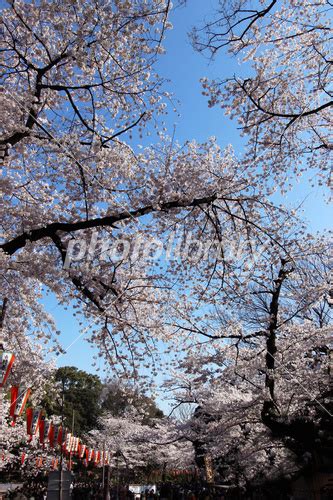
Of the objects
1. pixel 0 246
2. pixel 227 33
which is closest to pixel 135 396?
pixel 0 246

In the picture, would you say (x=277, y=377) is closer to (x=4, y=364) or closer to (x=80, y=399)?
(x=4, y=364)

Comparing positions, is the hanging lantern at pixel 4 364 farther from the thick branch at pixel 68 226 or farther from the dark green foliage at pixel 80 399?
the dark green foliage at pixel 80 399

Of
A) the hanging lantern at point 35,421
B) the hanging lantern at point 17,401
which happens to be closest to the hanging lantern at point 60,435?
the hanging lantern at point 35,421

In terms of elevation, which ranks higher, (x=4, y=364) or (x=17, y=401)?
(x=4, y=364)

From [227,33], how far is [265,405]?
23.3 ft

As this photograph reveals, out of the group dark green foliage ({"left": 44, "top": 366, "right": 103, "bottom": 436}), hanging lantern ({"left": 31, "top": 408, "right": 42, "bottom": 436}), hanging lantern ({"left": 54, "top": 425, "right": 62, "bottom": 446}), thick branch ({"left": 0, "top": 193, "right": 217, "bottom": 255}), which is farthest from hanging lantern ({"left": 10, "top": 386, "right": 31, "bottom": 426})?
dark green foliage ({"left": 44, "top": 366, "right": 103, "bottom": 436})

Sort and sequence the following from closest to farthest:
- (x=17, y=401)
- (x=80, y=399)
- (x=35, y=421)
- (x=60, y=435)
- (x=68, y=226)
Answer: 1. (x=68, y=226)
2. (x=17, y=401)
3. (x=35, y=421)
4. (x=60, y=435)
5. (x=80, y=399)

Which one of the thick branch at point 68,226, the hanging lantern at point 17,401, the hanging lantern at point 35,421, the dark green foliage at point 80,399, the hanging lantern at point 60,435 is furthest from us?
the dark green foliage at point 80,399

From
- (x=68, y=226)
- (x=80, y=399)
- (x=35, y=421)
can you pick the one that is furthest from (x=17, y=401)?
(x=80, y=399)

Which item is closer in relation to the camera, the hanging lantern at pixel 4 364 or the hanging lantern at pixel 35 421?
the hanging lantern at pixel 4 364

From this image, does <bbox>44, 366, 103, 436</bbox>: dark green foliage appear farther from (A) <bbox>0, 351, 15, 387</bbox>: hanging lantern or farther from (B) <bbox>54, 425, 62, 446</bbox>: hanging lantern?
(A) <bbox>0, 351, 15, 387</bbox>: hanging lantern

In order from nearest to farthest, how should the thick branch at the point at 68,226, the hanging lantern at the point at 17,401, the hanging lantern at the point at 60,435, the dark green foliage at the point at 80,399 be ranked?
1. the thick branch at the point at 68,226
2. the hanging lantern at the point at 17,401
3. the hanging lantern at the point at 60,435
4. the dark green foliage at the point at 80,399

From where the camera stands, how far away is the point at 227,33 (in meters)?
4.34

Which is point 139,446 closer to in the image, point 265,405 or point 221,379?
point 221,379
